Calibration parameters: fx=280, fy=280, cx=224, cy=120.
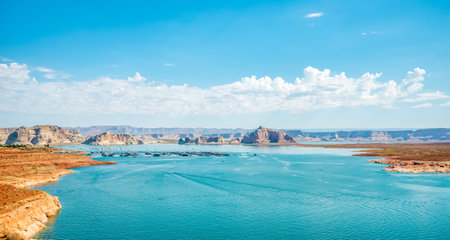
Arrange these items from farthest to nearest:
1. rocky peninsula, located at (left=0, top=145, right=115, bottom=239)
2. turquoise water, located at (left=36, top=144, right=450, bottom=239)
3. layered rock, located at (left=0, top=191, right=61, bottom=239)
Result: turquoise water, located at (left=36, top=144, right=450, bottom=239) → rocky peninsula, located at (left=0, top=145, right=115, bottom=239) → layered rock, located at (left=0, top=191, right=61, bottom=239)

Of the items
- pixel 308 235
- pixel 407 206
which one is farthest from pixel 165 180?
pixel 407 206

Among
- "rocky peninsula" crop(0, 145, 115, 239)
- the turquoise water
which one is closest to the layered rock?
"rocky peninsula" crop(0, 145, 115, 239)

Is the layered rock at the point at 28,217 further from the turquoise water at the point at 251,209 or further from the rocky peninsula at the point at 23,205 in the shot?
the turquoise water at the point at 251,209

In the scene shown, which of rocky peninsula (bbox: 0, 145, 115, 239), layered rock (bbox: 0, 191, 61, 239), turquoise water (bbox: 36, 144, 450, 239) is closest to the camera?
layered rock (bbox: 0, 191, 61, 239)

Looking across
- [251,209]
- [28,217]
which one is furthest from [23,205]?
[251,209]

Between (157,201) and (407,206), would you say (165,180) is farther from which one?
(407,206)

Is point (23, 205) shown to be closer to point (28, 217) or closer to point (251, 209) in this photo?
point (28, 217)

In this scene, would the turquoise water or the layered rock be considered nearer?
the layered rock

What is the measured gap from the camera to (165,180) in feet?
253

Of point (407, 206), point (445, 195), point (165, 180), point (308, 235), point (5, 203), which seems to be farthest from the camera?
point (165, 180)

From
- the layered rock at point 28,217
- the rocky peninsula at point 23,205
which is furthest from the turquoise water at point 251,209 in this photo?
the rocky peninsula at point 23,205

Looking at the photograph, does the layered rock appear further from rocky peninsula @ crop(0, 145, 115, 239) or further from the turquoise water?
the turquoise water

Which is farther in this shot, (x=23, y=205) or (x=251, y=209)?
Answer: (x=251, y=209)

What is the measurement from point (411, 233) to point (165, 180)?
5762 centimetres
